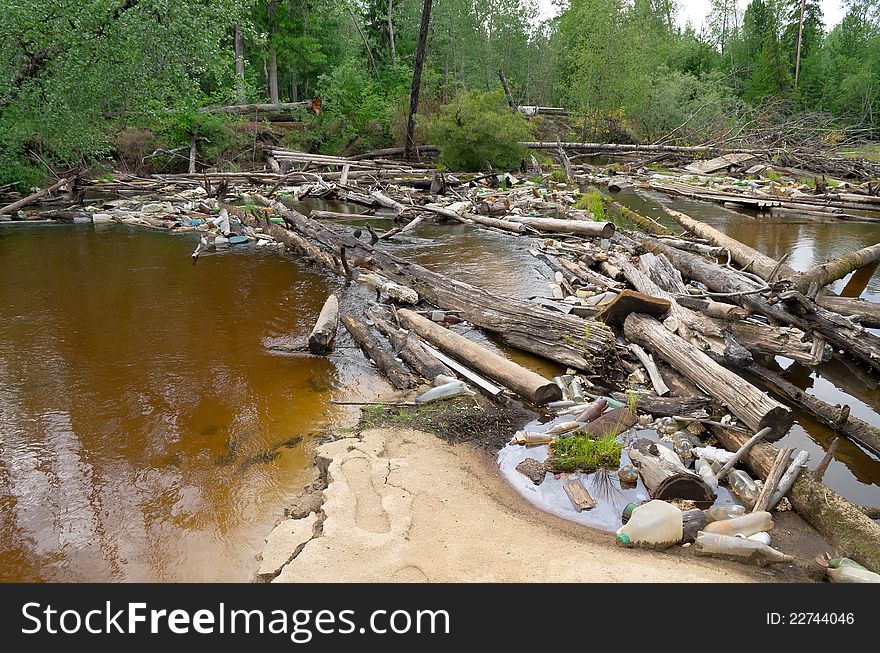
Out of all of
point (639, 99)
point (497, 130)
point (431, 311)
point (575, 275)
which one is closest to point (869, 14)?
point (639, 99)

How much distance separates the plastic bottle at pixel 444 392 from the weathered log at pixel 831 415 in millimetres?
3345

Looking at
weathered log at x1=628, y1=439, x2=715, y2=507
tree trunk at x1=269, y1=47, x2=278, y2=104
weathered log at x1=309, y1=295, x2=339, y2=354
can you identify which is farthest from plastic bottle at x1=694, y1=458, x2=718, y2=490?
tree trunk at x1=269, y1=47, x2=278, y2=104

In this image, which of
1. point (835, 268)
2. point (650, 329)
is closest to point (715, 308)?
point (650, 329)

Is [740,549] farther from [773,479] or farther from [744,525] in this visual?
[773,479]

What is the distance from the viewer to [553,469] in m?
4.86

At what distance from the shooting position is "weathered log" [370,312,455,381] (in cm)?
630

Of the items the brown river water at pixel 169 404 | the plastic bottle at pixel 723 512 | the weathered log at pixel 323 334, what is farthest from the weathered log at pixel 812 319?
the weathered log at pixel 323 334

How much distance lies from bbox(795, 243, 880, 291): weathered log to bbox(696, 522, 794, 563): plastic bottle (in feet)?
19.4

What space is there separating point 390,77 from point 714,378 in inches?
1176

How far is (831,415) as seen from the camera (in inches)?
222

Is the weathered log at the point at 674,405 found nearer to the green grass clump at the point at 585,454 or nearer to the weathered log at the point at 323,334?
the green grass clump at the point at 585,454
